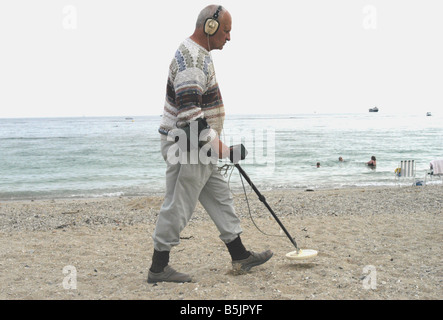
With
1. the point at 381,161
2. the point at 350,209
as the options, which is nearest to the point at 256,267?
the point at 350,209

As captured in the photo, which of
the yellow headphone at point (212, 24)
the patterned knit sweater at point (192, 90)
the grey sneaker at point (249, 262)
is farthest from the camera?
the grey sneaker at point (249, 262)

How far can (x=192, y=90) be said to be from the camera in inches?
113

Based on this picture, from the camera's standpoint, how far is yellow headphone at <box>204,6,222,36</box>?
304 centimetres

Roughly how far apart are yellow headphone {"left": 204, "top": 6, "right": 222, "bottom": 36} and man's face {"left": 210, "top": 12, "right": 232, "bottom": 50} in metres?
0.03

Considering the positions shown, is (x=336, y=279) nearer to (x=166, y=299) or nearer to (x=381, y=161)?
(x=166, y=299)

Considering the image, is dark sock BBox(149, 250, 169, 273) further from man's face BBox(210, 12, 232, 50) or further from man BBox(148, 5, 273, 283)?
man's face BBox(210, 12, 232, 50)

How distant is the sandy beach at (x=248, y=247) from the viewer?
10.0 feet

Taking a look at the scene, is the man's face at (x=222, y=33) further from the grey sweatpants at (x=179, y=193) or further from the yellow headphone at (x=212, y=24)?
the grey sweatpants at (x=179, y=193)

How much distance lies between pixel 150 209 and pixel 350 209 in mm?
3642

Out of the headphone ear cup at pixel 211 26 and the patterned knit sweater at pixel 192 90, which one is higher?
the headphone ear cup at pixel 211 26

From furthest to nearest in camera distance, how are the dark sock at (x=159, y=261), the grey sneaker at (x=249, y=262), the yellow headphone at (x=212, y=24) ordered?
the grey sneaker at (x=249, y=262) → the dark sock at (x=159, y=261) → the yellow headphone at (x=212, y=24)

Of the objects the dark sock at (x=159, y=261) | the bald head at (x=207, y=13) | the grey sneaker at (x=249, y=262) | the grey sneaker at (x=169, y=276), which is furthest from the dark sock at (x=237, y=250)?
the bald head at (x=207, y=13)

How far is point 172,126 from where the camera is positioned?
310cm

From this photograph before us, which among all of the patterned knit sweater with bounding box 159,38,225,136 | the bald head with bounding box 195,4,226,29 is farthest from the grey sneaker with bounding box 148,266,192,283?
the bald head with bounding box 195,4,226,29
